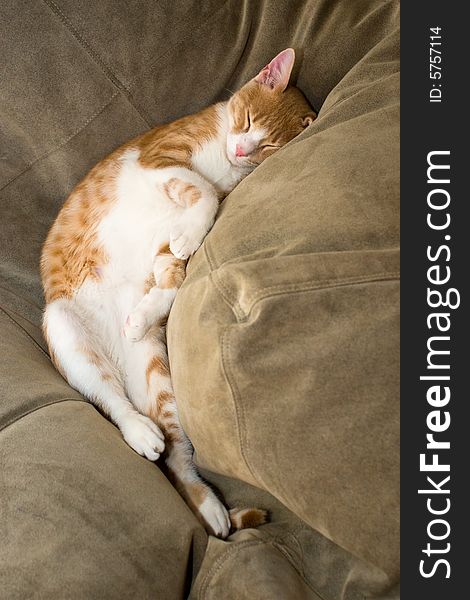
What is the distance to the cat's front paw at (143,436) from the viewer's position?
1433mm

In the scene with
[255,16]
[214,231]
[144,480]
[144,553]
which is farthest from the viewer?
[255,16]

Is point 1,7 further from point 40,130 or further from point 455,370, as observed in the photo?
point 455,370

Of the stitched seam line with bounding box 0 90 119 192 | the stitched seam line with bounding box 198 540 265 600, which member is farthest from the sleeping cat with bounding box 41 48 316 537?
the stitched seam line with bounding box 198 540 265 600

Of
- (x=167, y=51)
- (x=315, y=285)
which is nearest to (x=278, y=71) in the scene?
(x=167, y=51)

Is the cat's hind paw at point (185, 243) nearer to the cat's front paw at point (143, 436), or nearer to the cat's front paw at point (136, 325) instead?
the cat's front paw at point (136, 325)

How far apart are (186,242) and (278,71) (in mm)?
573

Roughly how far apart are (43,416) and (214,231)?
20.4 inches

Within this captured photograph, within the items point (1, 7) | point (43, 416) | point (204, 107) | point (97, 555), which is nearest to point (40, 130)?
point (1, 7)

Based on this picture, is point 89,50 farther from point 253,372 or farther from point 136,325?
point 253,372

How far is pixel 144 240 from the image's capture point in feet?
5.77

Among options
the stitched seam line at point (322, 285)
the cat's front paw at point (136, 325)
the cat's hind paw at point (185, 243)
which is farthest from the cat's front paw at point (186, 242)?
the stitched seam line at point (322, 285)

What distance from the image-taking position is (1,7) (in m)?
1.69

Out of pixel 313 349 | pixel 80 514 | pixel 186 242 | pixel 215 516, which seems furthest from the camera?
pixel 186 242

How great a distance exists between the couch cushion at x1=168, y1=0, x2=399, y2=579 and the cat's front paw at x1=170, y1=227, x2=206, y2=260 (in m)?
0.21
